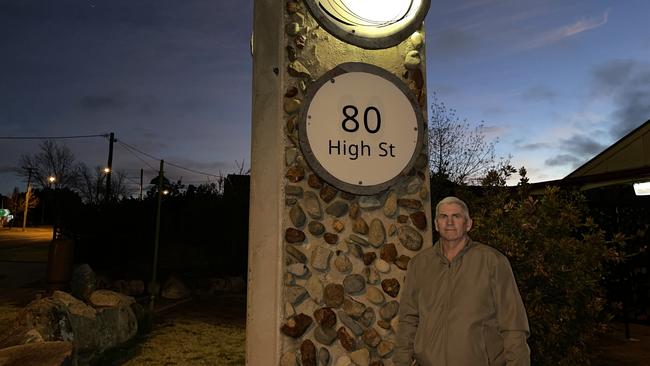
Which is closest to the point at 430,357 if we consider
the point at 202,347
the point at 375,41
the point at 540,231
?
the point at 375,41

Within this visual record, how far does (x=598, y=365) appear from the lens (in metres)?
5.11

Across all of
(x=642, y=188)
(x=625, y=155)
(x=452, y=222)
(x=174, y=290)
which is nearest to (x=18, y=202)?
(x=174, y=290)

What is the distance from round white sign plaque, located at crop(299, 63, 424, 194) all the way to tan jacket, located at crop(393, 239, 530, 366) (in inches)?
31.9

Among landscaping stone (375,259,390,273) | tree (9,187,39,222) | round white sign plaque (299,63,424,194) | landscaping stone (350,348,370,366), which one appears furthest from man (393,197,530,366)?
tree (9,187,39,222)

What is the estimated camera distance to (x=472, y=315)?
194 centimetres

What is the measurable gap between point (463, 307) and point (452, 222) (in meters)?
0.38

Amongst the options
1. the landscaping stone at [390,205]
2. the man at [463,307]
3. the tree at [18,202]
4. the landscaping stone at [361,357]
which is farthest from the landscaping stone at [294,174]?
the tree at [18,202]

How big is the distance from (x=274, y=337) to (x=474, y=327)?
3.65ft

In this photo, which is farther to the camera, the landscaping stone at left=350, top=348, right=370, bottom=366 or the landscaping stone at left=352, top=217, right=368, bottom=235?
the landscaping stone at left=352, top=217, right=368, bottom=235

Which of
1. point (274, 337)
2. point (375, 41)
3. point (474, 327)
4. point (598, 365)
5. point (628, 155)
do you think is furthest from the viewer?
point (628, 155)

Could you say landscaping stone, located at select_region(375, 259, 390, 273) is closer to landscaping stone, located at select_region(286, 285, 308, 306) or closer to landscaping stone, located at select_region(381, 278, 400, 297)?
landscaping stone, located at select_region(381, 278, 400, 297)

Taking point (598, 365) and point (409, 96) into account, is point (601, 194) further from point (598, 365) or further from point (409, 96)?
point (409, 96)

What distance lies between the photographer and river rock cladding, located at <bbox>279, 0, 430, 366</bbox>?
8.46 ft

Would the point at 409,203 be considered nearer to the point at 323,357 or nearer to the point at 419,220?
the point at 419,220
